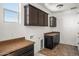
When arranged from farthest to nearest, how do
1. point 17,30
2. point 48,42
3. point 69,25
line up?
1. point 48,42
2. point 69,25
3. point 17,30

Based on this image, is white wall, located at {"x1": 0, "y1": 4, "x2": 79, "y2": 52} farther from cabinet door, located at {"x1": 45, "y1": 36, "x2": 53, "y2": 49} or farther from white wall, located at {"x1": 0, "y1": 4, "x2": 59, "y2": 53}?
cabinet door, located at {"x1": 45, "y1": 36, "x2": 53, "y2": 49}

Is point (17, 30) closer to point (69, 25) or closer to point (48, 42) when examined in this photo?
point (48, 42)

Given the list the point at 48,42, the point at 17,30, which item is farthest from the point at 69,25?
the point at 17,30

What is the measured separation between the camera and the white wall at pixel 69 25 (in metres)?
3.49

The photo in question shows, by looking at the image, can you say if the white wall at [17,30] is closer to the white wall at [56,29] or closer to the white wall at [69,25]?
the white wall at [56,29]

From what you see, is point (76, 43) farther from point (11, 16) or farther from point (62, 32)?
point (11, 16)

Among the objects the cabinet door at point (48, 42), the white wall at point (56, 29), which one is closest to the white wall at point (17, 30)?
the white wall at point (56, 29)

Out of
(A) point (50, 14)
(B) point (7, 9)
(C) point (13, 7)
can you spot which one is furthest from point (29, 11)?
(A) point (50, 14)

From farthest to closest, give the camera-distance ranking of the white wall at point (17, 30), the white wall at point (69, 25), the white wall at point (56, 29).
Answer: the white wall at point (69, 25) < the white wall at point (56, 29) < the white wall at point (17, 30)

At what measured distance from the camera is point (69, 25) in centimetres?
362

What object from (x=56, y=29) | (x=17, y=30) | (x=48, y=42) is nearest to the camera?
(x=17, y=30)

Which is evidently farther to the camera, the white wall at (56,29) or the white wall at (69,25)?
the white wall at (69,25)

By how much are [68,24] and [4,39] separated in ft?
9.33

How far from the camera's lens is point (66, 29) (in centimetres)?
371
